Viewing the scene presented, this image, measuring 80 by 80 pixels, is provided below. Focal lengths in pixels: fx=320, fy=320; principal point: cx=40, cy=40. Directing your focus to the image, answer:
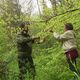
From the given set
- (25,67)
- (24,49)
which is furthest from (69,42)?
(24,49)

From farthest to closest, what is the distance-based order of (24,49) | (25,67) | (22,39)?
(24,49) → (22,39) → (25,67)

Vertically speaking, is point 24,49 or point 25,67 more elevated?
point 24,49

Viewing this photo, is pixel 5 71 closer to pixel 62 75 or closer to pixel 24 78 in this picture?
pixel 24 78

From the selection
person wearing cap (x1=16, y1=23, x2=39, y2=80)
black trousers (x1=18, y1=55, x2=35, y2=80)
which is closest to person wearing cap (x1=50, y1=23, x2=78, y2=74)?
black trousers (x1=18, y1=55, x2=35, y2=80)

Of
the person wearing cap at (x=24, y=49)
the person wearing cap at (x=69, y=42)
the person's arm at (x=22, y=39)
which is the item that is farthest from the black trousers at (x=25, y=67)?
the person wearing cap at (x=69, y=42)

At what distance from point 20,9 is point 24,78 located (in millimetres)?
13171

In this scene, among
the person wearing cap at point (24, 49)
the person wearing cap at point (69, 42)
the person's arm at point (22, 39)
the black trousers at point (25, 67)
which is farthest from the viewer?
the person's arm at point (22, 39)

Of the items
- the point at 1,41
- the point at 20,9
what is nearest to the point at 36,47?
the point at 1,41

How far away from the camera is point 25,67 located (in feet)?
34.1

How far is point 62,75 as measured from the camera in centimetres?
992

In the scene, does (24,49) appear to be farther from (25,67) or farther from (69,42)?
(69,42)

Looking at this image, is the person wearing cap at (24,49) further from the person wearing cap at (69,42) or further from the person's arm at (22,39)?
the person wearing cap at (69,42)

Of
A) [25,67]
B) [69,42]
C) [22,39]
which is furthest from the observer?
[22,39]

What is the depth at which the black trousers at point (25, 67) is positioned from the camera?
9820 mm
